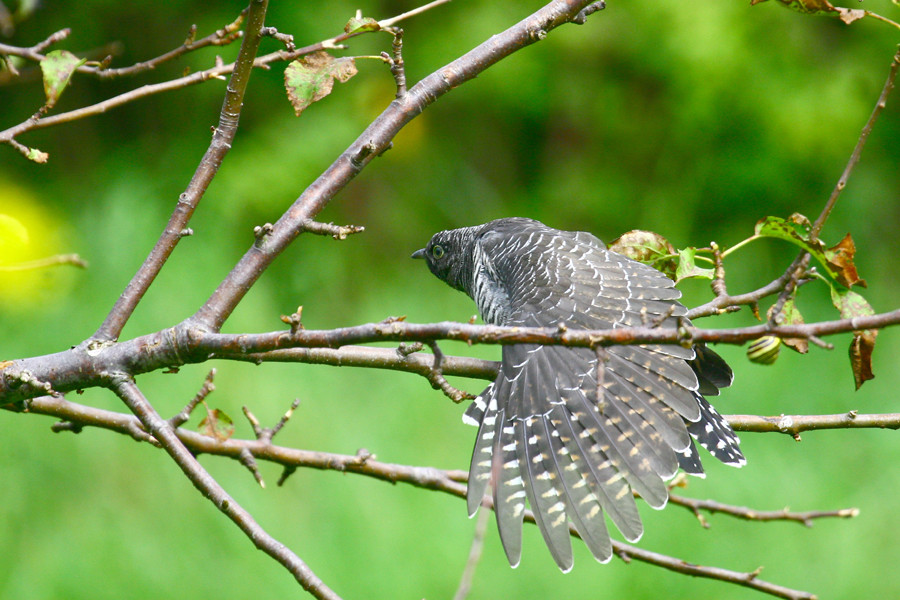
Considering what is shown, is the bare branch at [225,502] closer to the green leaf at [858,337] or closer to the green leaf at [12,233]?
the green leaf at [12,233]

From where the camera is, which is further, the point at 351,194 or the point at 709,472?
the point at 351,194

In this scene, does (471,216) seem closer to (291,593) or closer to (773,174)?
(773,174)

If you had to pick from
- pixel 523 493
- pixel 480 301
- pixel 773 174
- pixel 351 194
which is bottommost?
pixel 523 493

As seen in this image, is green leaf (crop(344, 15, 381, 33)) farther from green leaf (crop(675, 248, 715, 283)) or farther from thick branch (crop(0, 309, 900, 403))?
green leaf (crop(675, 248, 715, 283))

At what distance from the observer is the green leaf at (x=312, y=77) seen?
164 centimetres

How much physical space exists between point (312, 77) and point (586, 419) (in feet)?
3.70

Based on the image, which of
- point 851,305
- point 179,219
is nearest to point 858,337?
point 851,305

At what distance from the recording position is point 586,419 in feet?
7.14

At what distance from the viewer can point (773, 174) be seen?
615 cm

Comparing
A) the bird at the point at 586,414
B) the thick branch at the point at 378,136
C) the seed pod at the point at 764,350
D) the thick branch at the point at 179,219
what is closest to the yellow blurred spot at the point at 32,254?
the thick branch at the point at 179,219

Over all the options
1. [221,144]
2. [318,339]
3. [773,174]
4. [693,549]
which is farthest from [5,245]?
[773,174]

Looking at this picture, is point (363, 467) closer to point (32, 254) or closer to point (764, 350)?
point (764, 350)

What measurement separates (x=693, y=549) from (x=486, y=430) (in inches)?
93.3

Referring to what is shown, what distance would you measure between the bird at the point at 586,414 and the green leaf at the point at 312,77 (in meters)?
0.68
